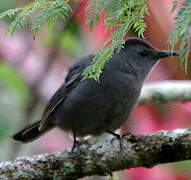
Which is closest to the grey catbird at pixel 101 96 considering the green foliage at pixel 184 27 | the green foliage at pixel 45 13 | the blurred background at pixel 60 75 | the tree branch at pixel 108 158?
the blurred background at pixel 60 75

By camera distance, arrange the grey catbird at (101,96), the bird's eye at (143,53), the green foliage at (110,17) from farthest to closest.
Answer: the bird's eye at (143,53), the grey catbird at (101,96), the green foliage at (110,17)

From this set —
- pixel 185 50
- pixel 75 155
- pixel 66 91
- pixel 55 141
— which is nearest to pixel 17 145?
pixel 55 141

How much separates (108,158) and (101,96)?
85cm

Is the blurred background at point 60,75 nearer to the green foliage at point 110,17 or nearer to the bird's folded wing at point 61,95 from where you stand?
the bird's folded wing at point 61,95

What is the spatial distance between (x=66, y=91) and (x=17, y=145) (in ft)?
3.15

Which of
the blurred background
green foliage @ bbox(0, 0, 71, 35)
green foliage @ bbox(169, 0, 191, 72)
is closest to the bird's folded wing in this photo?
the blurred background

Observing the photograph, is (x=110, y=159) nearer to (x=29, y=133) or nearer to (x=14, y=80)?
(x=29, y=133)

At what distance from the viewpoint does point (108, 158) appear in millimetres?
3137

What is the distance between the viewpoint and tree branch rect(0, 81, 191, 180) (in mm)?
3059

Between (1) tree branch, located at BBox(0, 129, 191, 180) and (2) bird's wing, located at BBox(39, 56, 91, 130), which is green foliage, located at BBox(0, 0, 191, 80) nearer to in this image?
(1) tree branch, located at BBox(0, 129, 191, 180)

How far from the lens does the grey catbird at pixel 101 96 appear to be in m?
3.92

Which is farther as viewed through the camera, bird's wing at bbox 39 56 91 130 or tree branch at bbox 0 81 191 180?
bird's wing at bbox 39 56 91 130

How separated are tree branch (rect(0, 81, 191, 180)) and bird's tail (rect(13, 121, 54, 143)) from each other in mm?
1164

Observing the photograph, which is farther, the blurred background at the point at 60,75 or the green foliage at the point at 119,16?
the blurred background at the point at 60,75
